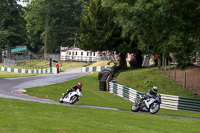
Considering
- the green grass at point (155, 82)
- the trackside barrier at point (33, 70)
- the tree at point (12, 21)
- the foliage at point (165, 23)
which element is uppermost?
the tree at point (12, 21)

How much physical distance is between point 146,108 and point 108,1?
1163cm

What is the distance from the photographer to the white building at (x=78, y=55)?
276 ft

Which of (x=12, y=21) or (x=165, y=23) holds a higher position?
(x=12, y=21)

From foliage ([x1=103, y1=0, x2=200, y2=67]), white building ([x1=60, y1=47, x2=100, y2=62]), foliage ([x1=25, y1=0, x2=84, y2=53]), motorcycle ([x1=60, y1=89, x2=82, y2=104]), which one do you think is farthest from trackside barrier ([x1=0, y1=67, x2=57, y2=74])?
motorcycle ([x1=60, y1=89, x2=82, y2=104])

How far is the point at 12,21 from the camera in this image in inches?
3541

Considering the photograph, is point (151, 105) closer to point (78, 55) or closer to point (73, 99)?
point (73, 99)

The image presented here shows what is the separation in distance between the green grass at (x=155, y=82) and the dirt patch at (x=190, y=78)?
1.65 feet

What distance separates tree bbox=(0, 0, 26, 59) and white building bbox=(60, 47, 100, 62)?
1206cm

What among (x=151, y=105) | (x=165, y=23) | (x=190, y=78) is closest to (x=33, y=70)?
(x=190, y=78)

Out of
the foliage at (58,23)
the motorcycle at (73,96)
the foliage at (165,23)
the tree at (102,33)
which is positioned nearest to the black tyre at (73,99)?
the motorcycle at (73,96)

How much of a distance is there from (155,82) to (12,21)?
64.8 metres

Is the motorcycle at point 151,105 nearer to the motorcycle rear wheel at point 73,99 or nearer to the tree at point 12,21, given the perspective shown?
the motorcycle rear wheel at point 73,99

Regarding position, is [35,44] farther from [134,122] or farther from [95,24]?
[134,122]

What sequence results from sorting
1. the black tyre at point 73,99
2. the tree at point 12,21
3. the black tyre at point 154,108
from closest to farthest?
the black tyre at point 154,108
the black tyre at point 73,99
the tree at point 12,21
